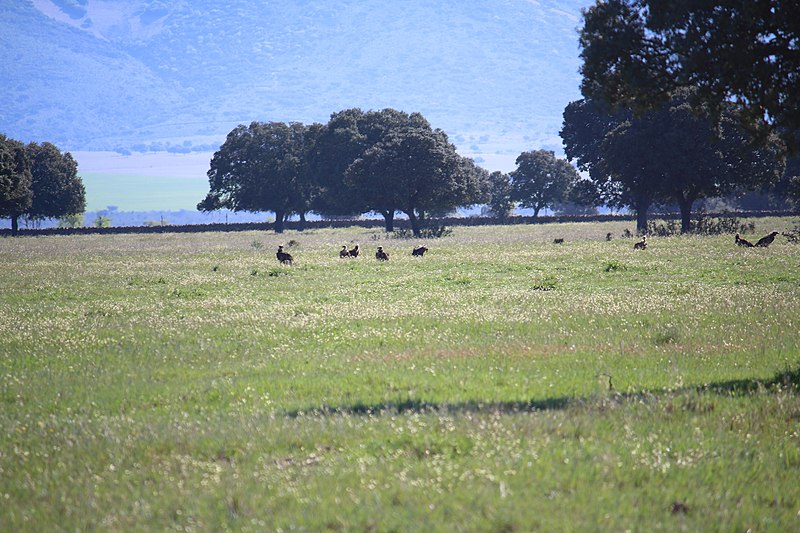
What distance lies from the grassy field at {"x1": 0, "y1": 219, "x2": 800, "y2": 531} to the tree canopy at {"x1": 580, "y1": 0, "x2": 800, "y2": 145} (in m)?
5.08

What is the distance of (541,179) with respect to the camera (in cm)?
16112

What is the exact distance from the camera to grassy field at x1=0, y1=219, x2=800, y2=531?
7094 millimetres

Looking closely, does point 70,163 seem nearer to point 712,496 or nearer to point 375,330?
point 375,330

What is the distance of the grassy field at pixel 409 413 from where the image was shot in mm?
7094

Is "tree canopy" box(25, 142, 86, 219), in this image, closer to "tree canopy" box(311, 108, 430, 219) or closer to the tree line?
the tree line

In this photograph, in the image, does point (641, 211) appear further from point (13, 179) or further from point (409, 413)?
point (409, 413)

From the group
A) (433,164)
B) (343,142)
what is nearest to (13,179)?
(343,142)

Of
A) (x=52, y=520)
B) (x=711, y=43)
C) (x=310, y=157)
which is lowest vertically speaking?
(x=52, y=520)

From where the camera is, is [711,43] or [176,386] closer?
[176,386]

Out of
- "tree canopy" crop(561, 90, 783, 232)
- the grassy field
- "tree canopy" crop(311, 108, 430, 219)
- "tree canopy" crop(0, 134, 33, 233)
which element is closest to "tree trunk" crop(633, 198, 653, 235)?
"tree canopy" crop(561, 90, 783, 232)

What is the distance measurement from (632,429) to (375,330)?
9396mm

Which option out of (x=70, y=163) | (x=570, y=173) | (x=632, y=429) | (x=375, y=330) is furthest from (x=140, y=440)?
(x=570, y=173)

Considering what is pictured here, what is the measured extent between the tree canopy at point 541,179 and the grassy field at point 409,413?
139m

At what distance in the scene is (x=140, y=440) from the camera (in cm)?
938
